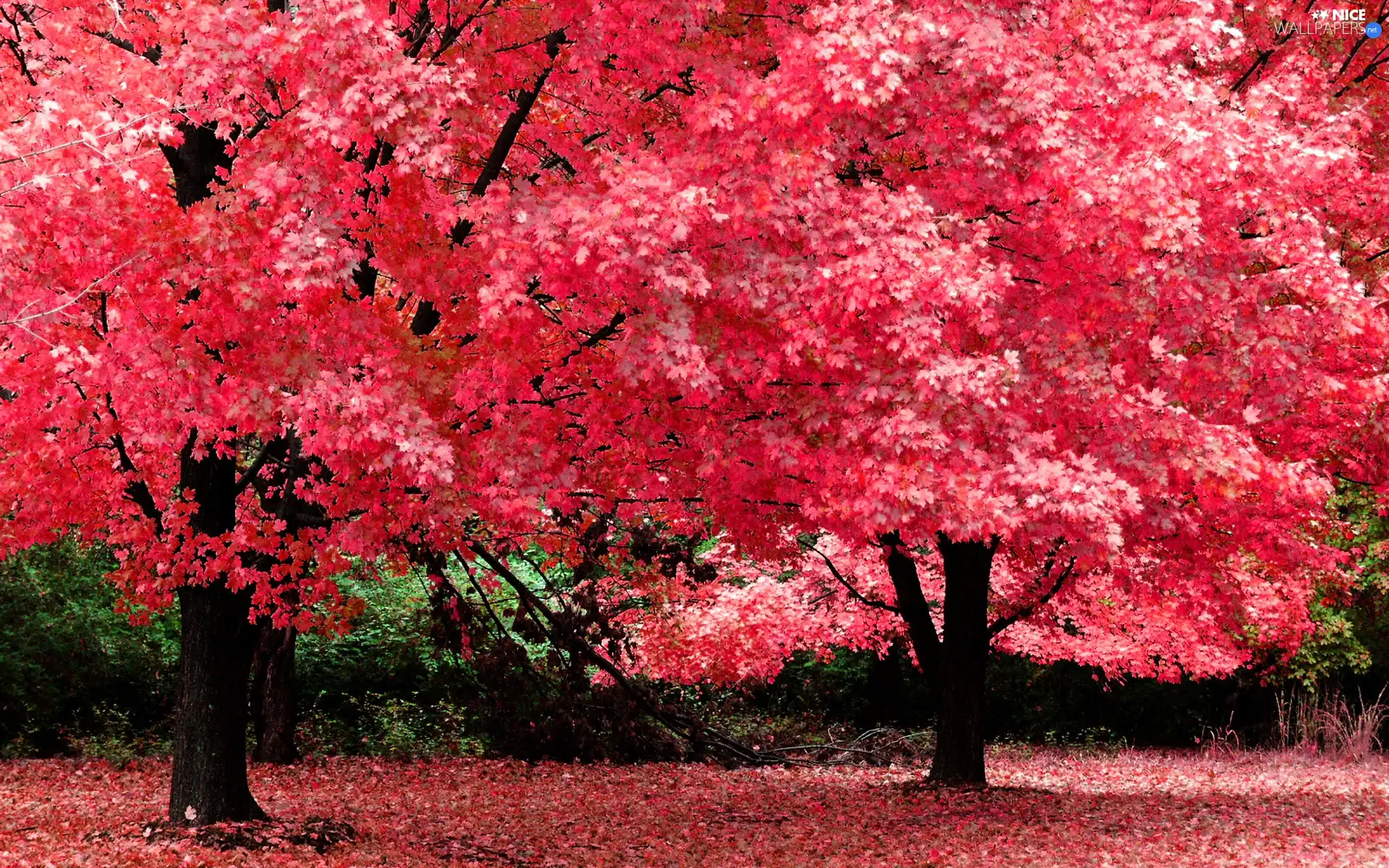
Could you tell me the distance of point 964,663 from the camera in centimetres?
1314

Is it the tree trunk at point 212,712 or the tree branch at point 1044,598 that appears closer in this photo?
the tree trunk at point 212,712

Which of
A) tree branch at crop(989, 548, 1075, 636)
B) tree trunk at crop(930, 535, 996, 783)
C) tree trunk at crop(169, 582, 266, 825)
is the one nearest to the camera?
tree trunk at crop(169, 582, 266, 825)

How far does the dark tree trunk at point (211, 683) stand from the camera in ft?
30.0

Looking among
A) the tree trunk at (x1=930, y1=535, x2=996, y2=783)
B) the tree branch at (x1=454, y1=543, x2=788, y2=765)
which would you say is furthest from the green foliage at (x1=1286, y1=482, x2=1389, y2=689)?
the tree branch at (x1=454, y1=543, x2=788, y2=765)

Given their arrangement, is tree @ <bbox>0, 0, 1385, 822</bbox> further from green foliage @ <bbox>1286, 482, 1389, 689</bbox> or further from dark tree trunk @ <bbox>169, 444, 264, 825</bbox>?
green foliage @ <bbox>1286, 482, 1389, 689</bbox>

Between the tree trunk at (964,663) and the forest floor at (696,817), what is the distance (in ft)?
1.49

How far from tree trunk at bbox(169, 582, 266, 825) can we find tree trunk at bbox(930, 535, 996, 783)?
7.38 m

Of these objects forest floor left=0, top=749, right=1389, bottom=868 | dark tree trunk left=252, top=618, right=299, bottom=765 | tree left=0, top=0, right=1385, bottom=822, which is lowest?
forest floor left=0, top=749, right=1389, bottom=868

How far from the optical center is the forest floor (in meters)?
9.20

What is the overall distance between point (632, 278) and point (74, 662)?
13.0 metres

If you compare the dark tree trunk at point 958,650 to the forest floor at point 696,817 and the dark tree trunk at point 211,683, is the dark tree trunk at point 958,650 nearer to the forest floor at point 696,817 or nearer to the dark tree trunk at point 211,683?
the forest floor at point 696,817

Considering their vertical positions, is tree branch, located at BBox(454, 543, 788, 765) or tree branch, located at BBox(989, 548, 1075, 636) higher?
tree branch, located at BBox(989, 548, 1075, 636)

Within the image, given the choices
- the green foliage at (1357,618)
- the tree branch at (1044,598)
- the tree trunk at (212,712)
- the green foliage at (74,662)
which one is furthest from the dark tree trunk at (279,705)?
the green foliage at (1357,618)

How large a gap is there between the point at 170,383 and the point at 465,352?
1937 millimetres
